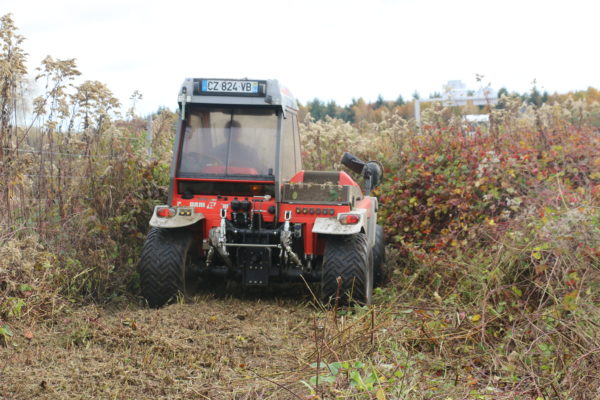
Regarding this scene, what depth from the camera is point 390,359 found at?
4.99 meters

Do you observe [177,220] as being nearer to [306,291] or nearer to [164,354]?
[306,291]

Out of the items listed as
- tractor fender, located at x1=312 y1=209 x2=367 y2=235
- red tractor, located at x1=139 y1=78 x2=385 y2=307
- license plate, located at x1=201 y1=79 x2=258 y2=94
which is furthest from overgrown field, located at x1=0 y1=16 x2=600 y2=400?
license plate, located at x1=201 y1=79 x2=258 y2=94

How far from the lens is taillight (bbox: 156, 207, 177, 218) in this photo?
283 inches

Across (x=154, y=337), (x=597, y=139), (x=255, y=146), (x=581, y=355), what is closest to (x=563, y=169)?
(x=597, y=139)

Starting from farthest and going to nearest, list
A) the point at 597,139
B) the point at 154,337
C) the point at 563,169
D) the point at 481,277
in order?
1. the point at 597,139
2. the point at 563,169
3. the point at 481,277
4. the point at 154,337

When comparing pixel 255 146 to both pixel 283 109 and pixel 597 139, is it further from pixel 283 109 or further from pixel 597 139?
pixel 597 139

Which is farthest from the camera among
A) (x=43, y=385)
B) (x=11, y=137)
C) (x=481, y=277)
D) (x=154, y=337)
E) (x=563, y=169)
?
(x=563, y=169)

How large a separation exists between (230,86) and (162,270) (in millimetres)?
1933

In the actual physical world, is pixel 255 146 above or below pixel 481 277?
above

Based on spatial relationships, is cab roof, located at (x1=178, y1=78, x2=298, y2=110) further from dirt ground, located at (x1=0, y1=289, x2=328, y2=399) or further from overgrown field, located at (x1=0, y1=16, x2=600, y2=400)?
dirt ground, located at (x1=0, y1=289, x2=328, y2=399)

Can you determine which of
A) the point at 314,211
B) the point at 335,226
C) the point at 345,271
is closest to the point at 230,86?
the point at 314,211

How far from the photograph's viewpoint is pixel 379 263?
903 centimetres

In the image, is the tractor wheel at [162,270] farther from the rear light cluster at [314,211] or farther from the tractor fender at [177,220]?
the rear light cluster at [314,211]

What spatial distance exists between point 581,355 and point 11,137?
5.42m
